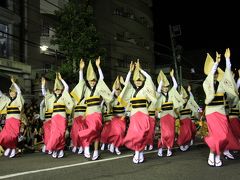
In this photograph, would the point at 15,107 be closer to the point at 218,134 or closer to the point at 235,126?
the point at 218,134

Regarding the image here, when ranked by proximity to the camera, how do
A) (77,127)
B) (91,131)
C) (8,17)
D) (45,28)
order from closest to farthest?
1. (91,131)
2. (77,127)
3. (8,17)
4. (45,28)

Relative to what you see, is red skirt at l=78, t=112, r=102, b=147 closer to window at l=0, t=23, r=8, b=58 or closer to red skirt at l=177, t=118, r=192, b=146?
red skirt at l=177, t=118, r=192, b=146

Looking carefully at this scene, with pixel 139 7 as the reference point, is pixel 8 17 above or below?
below

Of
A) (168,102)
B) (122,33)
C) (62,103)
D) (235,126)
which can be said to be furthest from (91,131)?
(122,33)

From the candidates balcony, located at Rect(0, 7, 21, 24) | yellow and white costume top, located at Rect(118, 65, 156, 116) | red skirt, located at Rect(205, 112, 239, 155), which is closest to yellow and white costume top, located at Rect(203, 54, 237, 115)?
red skirt, located at Rect(205, 112, 239, 155)

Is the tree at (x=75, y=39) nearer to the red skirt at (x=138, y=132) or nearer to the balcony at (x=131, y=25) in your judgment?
the red skirt at (x=138, y=132)

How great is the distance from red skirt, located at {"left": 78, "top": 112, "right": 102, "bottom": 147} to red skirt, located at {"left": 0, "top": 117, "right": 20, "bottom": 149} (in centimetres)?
229

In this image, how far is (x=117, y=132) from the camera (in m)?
10.8

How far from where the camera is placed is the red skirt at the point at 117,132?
10.7 meters

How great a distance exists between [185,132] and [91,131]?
3238 mm

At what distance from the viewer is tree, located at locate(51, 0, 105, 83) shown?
2097 cm

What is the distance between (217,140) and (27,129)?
6.98 metres

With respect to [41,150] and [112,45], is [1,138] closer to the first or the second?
[41,150]

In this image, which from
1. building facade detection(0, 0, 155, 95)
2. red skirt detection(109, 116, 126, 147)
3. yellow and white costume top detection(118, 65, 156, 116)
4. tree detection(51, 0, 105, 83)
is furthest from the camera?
building facade detection(0, 0, 155, 95)
